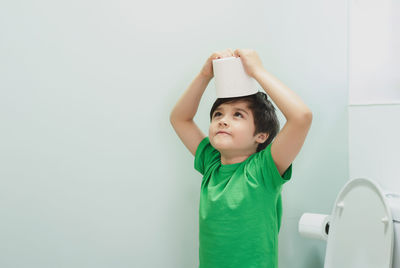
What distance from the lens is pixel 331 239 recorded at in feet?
4.84

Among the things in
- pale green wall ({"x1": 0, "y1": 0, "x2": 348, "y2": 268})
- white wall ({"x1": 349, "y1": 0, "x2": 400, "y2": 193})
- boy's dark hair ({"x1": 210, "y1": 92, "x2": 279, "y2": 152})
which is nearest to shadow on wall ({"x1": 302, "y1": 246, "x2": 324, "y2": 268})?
white wall ({"x1": 349, "y1": 0, "x2": 400, "y2": 193})

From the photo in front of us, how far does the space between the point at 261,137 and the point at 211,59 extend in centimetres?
26

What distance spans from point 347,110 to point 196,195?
0.66m

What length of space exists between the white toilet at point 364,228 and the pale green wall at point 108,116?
46cm

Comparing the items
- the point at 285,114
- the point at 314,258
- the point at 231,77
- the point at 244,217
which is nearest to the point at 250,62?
the point at 231,77

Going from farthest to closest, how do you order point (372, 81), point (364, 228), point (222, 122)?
point (372, 81) < point (364, 228) < point (222, 122)

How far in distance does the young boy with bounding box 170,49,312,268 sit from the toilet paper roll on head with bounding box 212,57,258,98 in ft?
0.07

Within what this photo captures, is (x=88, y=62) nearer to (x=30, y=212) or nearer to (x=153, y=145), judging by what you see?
(x=153, y=145)

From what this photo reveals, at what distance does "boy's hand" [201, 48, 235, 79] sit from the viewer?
4.08 ft

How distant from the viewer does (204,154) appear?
1394mm

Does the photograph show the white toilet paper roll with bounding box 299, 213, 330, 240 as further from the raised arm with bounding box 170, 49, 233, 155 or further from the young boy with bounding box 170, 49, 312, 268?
the raised arm with bounding box 170, 49, 233, 155

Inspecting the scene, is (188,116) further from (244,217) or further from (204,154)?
(244,217)

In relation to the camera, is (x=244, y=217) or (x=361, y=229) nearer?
(x=244, y=217)

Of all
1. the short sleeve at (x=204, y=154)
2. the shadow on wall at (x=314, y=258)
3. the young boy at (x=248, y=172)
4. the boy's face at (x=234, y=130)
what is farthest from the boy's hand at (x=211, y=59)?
the shadow on wall at (x=314, y=258)
